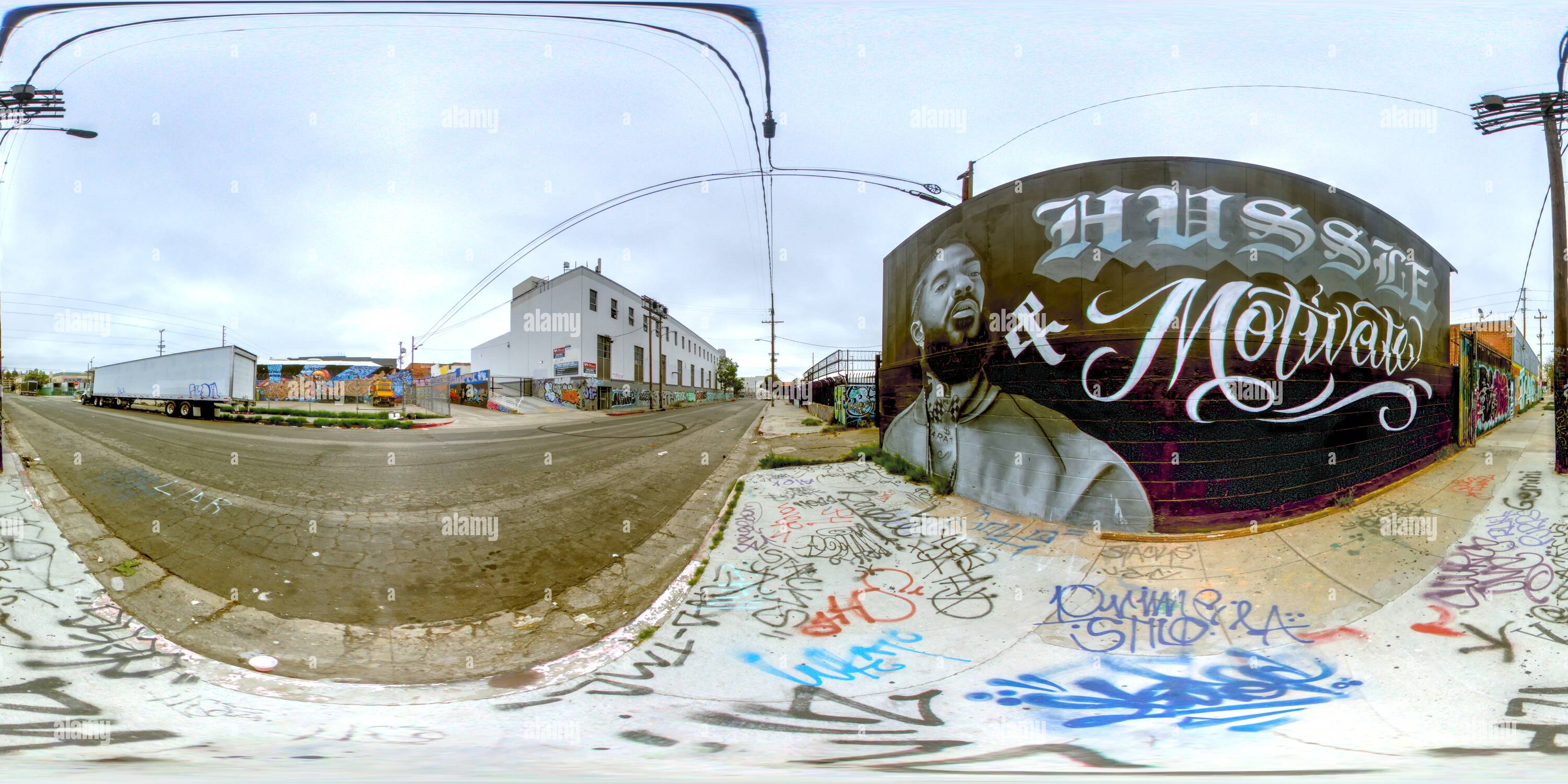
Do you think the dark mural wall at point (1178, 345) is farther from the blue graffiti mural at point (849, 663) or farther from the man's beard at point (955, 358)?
the blue graffiti mural at point (849, 663)

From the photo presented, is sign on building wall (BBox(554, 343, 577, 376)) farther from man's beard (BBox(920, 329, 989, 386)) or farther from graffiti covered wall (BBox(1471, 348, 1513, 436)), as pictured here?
graffiti covered wall (BBox(1471, 348, 1513, 436))

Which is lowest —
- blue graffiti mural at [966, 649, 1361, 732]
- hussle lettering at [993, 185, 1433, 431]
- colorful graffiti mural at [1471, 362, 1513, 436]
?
blue graffiti mural at [966, 649, 1361, 732]

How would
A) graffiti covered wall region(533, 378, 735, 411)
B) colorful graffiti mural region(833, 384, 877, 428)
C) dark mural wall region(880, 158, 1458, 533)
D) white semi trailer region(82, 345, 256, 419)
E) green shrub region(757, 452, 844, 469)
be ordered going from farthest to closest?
graffiti covered wall region(533, 378, 735, 411) < colorful graffiti mural region(833, 384, 877, 428) < white semi trailer region(82, 345, 256, 419) < green shrub region(757, 452, 844, 469) < dark mural wall region(880, 158, 1458, 533)

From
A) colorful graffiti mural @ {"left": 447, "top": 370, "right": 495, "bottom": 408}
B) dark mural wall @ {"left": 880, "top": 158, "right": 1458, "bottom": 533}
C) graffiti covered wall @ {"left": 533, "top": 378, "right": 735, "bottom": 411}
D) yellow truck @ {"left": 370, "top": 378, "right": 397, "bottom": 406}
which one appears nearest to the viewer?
dark mural wall @ {"left": 880, "top": 158, "right": 1458, "bottom": 533}

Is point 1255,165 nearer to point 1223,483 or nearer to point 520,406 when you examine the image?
point 1223,483

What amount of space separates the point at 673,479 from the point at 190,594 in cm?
616

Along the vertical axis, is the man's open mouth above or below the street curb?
above

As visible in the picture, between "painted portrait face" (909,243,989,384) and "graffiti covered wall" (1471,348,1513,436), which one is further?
"graffiti covered wall" (1471,348,1513,436)

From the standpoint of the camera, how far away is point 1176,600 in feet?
13.5

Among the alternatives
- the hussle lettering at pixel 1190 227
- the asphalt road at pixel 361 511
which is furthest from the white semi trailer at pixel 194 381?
the hussle lettering at pixel 1190 227

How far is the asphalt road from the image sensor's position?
4.36 m

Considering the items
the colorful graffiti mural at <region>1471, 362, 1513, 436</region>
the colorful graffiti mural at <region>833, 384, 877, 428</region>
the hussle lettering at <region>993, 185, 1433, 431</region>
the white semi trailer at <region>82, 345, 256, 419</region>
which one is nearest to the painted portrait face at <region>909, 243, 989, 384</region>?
the hussle lettering at <region>993, 185, 1433, 431</region>

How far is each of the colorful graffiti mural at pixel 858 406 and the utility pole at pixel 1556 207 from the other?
527 inches

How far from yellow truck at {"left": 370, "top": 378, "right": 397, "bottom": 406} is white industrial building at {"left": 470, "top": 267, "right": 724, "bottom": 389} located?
661 centimetres
